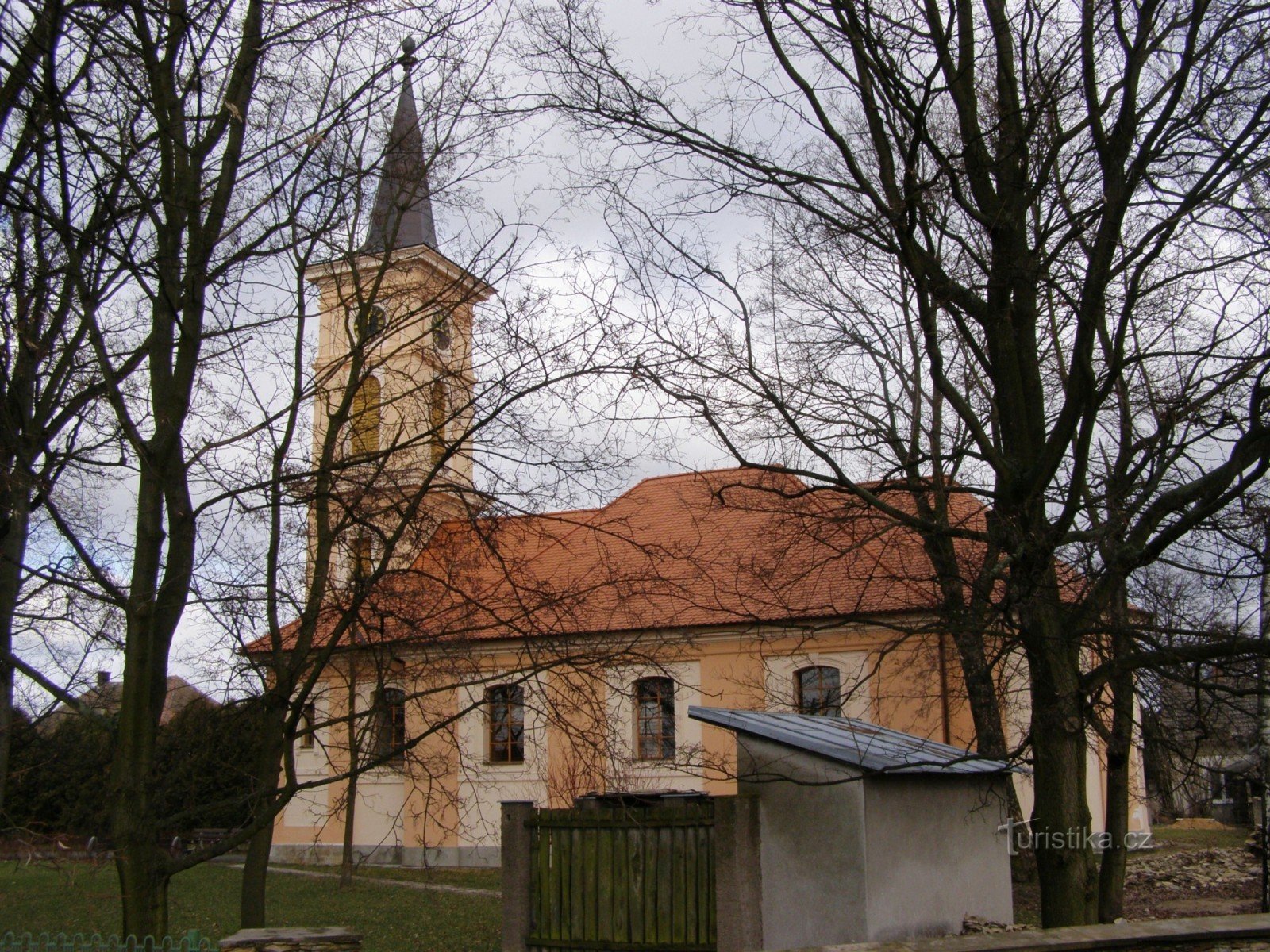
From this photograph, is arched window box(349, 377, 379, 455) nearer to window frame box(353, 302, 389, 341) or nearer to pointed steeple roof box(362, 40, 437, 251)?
window frame box(353, 302, 389, 341)

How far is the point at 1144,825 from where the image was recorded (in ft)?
102

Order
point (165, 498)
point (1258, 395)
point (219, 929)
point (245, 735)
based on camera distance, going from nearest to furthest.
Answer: point (1258, 395), point (165, 498), point (245, 735), point (219, 929)

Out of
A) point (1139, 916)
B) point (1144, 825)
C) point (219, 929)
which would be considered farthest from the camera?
point (1144, 825)

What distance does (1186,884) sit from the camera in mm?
20625

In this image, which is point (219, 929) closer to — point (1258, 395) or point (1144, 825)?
point (1258, 395)

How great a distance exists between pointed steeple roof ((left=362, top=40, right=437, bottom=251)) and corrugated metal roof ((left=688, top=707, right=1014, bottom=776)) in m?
4.83

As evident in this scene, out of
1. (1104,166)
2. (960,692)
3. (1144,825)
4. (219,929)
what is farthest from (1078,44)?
(1144,825)

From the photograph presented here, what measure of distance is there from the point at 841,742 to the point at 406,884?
60.2ft

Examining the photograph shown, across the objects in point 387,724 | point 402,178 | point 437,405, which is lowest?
point 387,724

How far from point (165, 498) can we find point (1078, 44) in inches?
263

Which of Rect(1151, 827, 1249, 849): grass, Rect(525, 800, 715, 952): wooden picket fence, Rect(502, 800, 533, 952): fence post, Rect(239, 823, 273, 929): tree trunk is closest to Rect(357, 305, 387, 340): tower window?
Rect(525, 800, 715, 952): wooden picket fence

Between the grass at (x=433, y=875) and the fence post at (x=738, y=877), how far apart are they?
15.8 meters

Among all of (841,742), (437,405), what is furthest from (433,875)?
(437,405)

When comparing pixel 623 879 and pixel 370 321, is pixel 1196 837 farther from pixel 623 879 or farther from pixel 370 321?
pixel 370 321
